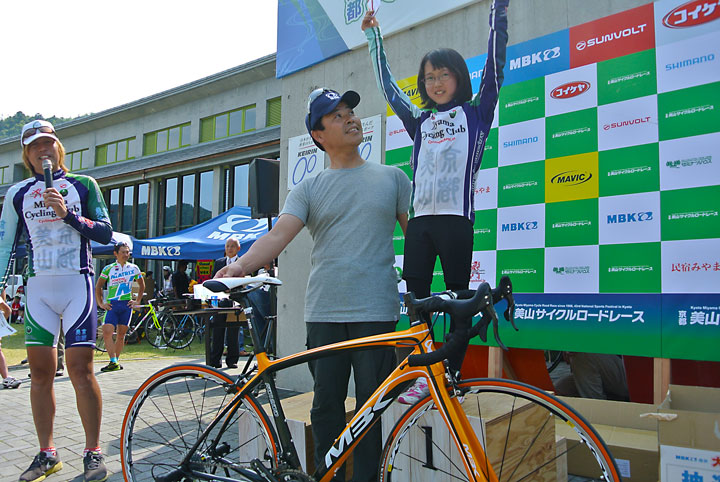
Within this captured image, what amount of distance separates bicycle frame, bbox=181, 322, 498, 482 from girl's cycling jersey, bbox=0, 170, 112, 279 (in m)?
1.59

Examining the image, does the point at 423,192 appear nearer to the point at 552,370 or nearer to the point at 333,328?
the point at 333,328

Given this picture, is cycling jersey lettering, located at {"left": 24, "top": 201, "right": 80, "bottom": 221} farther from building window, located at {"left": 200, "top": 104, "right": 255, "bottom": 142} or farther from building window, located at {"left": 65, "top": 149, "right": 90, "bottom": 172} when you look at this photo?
building window, located at {"left": 65, "top": 149, "right": 90, "bottom": 172}

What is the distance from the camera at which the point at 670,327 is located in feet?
10.1

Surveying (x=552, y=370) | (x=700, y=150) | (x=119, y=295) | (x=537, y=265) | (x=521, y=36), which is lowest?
(x=552, y=370)

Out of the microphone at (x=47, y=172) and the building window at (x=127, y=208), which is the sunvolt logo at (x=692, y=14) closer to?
the microphone at (x=47, y=172)

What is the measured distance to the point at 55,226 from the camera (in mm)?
3051

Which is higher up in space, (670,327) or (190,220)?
(190,220)

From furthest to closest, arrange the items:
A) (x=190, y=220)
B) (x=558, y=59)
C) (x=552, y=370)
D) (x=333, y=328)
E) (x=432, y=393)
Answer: (x=190, y=220) → (x=552, y=370) → (x=558, y=59) → (x=333, y=328) → (x=432, y=393)

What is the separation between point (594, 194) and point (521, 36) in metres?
1.47

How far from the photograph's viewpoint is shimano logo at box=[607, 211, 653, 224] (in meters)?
3.23

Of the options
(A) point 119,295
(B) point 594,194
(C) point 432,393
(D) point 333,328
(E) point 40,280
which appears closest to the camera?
(C) point 432,393

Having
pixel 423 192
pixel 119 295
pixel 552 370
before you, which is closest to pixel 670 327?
pixel 423 192

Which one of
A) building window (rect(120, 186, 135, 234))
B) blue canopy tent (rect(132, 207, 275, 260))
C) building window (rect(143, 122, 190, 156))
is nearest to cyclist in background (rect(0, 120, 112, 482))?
blue canopy tent (rect(132, 207, 275, 260))

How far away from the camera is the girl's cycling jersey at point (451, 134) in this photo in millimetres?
2996
